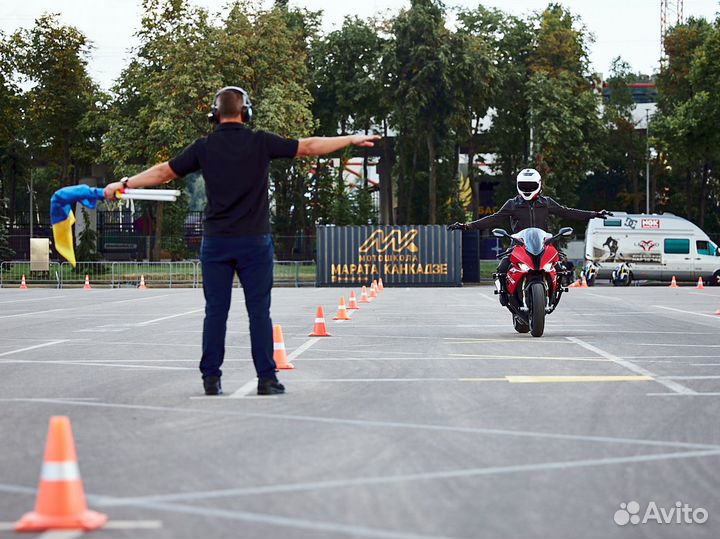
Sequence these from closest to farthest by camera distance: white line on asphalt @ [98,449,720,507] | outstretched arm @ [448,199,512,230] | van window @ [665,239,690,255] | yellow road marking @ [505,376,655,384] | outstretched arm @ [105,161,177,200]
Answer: white line on asphalt @ [98,449,720,507]
outstretched arm @ [105,161,177,200]
yellow road marking @ [505,376,655,384]
outstretched arm @ [448,199,512,230]
van window @ [665,239,690,255]

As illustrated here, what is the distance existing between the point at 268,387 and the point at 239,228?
4.09ft

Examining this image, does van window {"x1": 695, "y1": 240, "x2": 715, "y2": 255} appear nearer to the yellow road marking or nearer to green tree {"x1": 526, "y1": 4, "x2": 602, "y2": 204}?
green tree {"x1": 526, "y1": 4, "x2": 602, "y2": 204}

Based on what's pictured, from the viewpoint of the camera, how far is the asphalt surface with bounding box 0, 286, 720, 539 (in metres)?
5.02

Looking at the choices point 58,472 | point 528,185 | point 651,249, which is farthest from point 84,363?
point 651,249

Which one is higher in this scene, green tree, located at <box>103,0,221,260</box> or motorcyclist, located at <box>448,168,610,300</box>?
green tree, located at <box>103,0,221,260</box>

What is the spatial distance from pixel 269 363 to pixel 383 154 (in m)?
65.7

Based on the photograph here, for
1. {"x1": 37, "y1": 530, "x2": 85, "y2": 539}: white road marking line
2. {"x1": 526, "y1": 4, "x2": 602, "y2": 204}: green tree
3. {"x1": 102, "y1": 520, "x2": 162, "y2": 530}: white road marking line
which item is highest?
{"x1": 526, "y1": 4, "x2": 602, "y2": 204}: green tree

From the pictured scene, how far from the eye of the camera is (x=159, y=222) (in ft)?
201

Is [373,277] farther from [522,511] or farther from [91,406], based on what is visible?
[522,511]

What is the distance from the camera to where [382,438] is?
7.02 meters

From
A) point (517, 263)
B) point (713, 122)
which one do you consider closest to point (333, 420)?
point (517, 263)

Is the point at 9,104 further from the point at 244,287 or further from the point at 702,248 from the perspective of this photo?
the point at 244,287

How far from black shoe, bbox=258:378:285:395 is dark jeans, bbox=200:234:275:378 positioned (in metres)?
0.04

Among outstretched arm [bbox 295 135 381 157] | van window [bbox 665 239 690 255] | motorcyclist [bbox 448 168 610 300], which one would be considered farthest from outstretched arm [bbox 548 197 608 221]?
van window [bbox 665 239 690 255]
